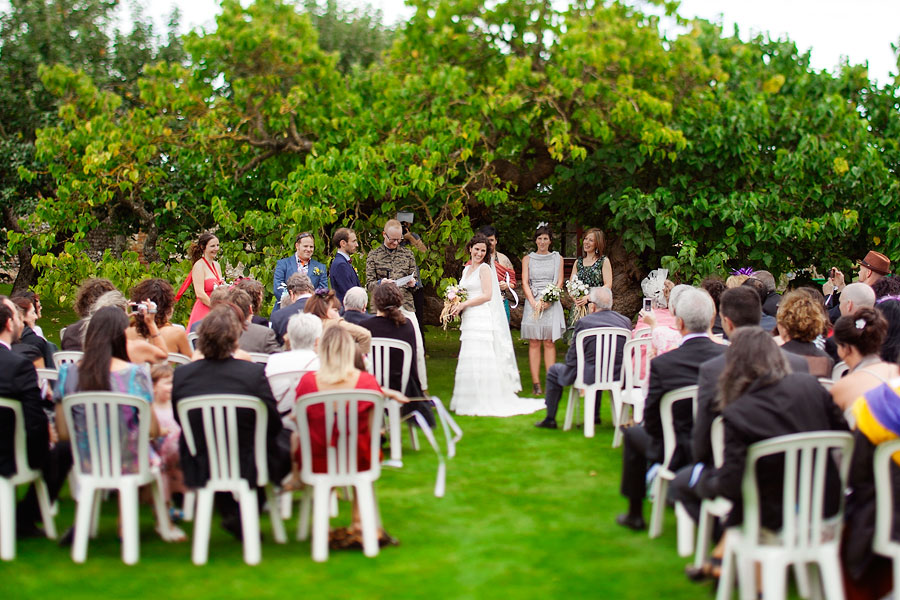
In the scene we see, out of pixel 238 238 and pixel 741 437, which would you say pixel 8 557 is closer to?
pixel 741 437

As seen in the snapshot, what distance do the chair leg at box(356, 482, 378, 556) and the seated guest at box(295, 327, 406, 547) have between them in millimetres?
113

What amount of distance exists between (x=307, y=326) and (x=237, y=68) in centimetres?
658

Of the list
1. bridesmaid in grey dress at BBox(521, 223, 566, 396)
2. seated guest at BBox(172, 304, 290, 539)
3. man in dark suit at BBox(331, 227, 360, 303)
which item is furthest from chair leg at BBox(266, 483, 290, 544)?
bridesmaid in grey dress at BBox(521, 223, 566, 396)

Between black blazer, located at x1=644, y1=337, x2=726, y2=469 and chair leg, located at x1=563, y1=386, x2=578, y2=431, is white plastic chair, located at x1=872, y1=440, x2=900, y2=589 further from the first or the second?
chair leg, located at x1=563, y1=386, x2=578, y2=431

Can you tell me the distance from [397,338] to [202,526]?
256 cm

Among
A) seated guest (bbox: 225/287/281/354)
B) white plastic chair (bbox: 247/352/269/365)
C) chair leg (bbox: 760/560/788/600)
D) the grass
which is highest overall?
seated guest (bbox: 225/287/281/354)

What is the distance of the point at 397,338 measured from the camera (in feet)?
21.4

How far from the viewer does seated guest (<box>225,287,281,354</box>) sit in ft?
19.8

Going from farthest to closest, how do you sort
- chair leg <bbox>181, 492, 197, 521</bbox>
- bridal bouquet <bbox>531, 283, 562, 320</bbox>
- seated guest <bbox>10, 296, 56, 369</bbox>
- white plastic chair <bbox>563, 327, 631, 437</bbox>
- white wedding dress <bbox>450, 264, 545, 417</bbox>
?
bridal bouquet <bbox>531, 283, 562, 320</bbox> → white wedding dress <bbox>450, 264, 545, 417</bbox> → white plastic chair <bbox>563, 327, 631, 437</bbox> → seated guest <bbox>10, 296, 56, 369</bbox> → chair leg <bbox>181, 492, 197, 521</bbox>

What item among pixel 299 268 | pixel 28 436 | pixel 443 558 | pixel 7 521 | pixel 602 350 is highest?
pixel 299 268

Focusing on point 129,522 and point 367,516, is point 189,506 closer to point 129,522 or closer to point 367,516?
point 129,522

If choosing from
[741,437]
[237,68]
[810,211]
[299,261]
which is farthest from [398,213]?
[741,437]

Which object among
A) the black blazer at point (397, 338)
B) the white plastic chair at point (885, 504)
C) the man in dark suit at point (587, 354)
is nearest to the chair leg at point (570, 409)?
the man in dark suit at point (587, 354)

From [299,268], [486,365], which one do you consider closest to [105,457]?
A: [486,365]
